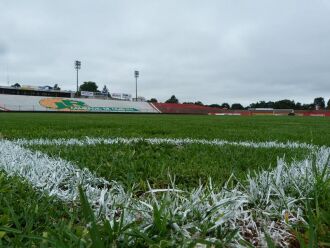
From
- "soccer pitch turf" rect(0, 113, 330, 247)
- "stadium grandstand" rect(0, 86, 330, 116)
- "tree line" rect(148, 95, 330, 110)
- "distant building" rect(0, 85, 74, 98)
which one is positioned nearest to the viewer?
"soccer pitch turf" rect(0, 113, 330, 247)

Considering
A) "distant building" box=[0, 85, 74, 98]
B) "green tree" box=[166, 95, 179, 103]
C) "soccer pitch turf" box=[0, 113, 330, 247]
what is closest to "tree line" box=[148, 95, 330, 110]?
"green tree" box=[166, 95, 179, 103]

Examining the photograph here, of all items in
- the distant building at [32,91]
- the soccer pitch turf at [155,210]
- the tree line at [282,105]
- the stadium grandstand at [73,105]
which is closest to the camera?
the soccer pitch turf at [155,210]

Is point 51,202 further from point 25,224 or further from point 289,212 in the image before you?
point 289,212

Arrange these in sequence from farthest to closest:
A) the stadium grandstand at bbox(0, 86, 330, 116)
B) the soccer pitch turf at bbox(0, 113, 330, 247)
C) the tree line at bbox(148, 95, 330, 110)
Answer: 1. the tree line at bbox(148, 95, 330, 110)
2. the stadium grandstand at bbox(0, 86, 330, 116)
3. the soccer pitch turf at bbox(0, 113, 330, 247)

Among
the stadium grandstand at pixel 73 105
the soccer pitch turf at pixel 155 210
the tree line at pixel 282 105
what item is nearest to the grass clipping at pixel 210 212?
the soccer pitch turf at pixel 155 210

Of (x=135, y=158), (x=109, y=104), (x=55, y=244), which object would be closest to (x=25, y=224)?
(x=55, y=244)

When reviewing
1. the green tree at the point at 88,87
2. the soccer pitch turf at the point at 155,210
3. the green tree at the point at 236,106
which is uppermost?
the green tree at the point at 88,87

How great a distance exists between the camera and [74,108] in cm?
5106

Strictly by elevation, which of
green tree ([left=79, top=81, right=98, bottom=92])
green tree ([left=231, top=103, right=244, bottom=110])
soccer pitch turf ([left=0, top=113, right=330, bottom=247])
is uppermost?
green tree ([left=79, top=81, right=98, bottom=92])

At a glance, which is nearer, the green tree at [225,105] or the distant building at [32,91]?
the distant building at [32,91]

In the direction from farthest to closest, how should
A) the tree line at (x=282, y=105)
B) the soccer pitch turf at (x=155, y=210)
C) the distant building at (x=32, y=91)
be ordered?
the tree line at (x=282, y=105) < the distant building at (x=32, y=91) < the soccer pitch turf at (x=155, y=210)

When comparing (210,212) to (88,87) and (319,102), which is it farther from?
(319,102)

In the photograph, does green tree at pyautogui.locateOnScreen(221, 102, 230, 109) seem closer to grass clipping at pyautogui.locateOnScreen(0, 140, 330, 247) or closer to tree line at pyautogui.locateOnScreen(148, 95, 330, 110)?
tree line at pyautogui.locateOnScreen(148, 95, 330, 110)

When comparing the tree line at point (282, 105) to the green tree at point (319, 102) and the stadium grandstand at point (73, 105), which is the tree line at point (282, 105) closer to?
the green tree at point (319, 102)
